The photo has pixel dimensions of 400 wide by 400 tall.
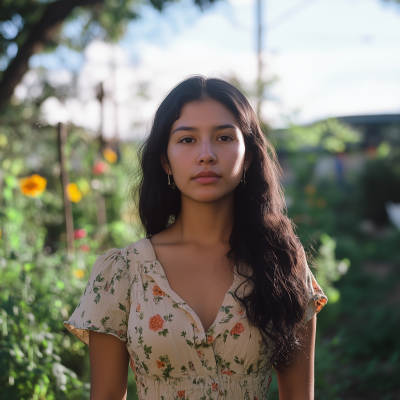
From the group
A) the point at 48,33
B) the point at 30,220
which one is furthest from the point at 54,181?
the point at 48,33

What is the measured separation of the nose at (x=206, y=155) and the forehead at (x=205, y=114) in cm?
8

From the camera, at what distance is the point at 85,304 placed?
139 cm

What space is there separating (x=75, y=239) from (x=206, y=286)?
10.3 feet

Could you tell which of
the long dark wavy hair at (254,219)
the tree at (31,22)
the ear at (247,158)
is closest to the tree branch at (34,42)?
the tree at (31,22)

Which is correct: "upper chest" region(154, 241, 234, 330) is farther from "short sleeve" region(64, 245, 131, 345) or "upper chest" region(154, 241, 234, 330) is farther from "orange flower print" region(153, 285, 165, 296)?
"short sleeve" region(64, 245, 131, 345)

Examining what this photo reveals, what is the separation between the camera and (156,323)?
4.33 ft

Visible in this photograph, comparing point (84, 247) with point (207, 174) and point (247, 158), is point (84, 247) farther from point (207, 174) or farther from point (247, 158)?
point (207, 174)

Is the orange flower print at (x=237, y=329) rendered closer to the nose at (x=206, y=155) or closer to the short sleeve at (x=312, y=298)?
the short sleeve at (x=312, y=298)

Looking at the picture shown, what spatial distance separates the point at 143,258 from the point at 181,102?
56 cm

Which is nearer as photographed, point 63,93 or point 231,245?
point 231,245

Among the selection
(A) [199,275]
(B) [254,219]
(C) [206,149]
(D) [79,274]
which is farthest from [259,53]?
(A) [199,275]

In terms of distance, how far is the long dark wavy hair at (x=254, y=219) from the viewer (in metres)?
1.40

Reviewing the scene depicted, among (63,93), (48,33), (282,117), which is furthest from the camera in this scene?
(63,93)

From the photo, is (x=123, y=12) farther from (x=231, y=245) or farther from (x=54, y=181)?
(x=231, y=245)
